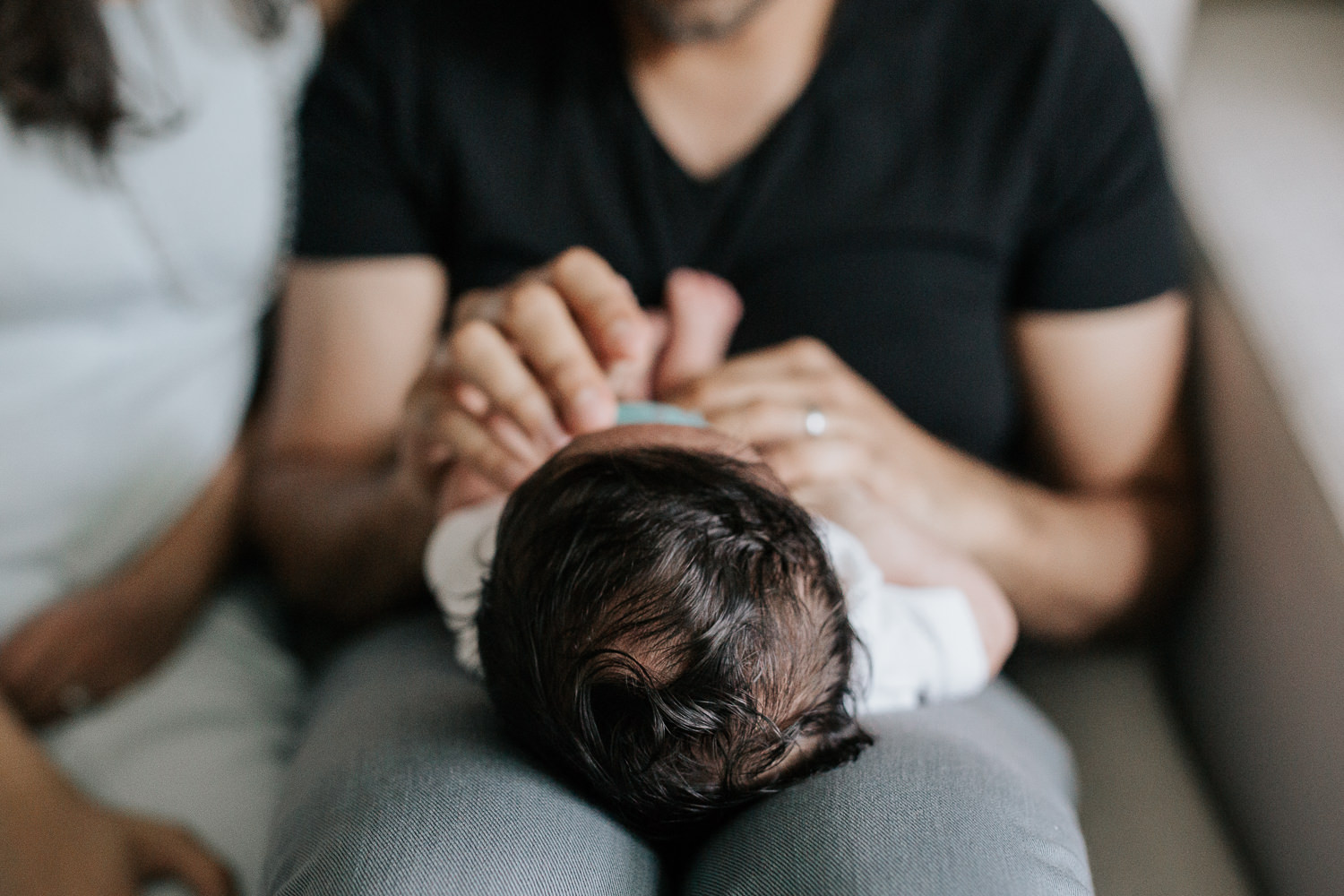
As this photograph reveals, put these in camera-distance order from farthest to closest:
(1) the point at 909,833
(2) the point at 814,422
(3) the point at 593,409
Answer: (2) the point at 814,422, (3) the point at 593,409, (1) the point at 909,833

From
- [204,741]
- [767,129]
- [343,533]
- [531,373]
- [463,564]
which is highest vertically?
[767,129]

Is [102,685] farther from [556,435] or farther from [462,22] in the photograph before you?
[462,22]

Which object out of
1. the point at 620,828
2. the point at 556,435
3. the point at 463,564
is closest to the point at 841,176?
the point at 556,435

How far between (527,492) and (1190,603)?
26.8 inches

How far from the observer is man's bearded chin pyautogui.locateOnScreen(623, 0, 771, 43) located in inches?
36.3

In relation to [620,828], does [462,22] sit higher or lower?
higher

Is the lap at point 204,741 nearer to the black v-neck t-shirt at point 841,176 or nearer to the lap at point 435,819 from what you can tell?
the lap at point 435,819

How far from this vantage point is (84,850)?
0.77 m

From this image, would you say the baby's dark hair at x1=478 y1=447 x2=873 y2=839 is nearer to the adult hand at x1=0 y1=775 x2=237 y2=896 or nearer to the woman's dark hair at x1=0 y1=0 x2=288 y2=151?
the adult hand at x1=0 y1=775 x2=237 y2=896

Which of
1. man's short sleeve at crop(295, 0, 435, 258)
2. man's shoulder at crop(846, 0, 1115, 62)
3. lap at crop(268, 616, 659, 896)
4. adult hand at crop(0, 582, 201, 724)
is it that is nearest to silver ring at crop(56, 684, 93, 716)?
adult hand at crop(0, 582, 201, 724)

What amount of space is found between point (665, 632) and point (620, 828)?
0.15 m

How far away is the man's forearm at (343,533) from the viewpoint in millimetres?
930

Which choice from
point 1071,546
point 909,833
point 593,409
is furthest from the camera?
point 1071,546

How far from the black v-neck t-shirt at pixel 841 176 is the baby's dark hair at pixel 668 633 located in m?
0.37
